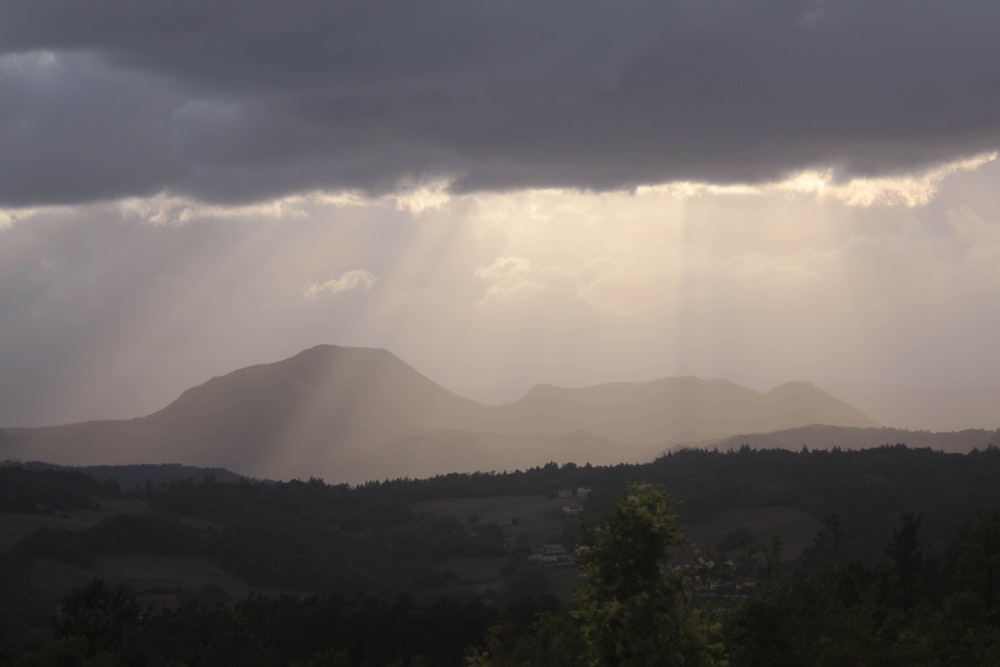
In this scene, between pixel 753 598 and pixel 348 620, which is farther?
pixel 348 620

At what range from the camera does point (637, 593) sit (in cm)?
3111

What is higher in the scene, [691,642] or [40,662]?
[691,642]

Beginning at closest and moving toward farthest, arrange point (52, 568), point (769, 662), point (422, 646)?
point (769, 662) < point (422, 646) < point (52, 568)

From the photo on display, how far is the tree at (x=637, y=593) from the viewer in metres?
30.2

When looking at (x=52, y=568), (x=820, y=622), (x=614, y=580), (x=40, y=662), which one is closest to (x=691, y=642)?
(x=614, y=580)

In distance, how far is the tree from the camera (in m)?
30.2

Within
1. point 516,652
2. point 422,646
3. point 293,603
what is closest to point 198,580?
point 293,603

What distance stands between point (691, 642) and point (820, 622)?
31.3 metres

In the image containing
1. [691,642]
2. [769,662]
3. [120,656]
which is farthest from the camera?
[120,656]

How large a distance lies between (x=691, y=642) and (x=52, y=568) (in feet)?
552

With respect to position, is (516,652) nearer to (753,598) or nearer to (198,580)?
(753,598)

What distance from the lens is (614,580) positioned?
31578 mm

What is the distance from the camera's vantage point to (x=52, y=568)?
17900 cm

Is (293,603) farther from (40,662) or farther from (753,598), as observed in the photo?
(753,598)
